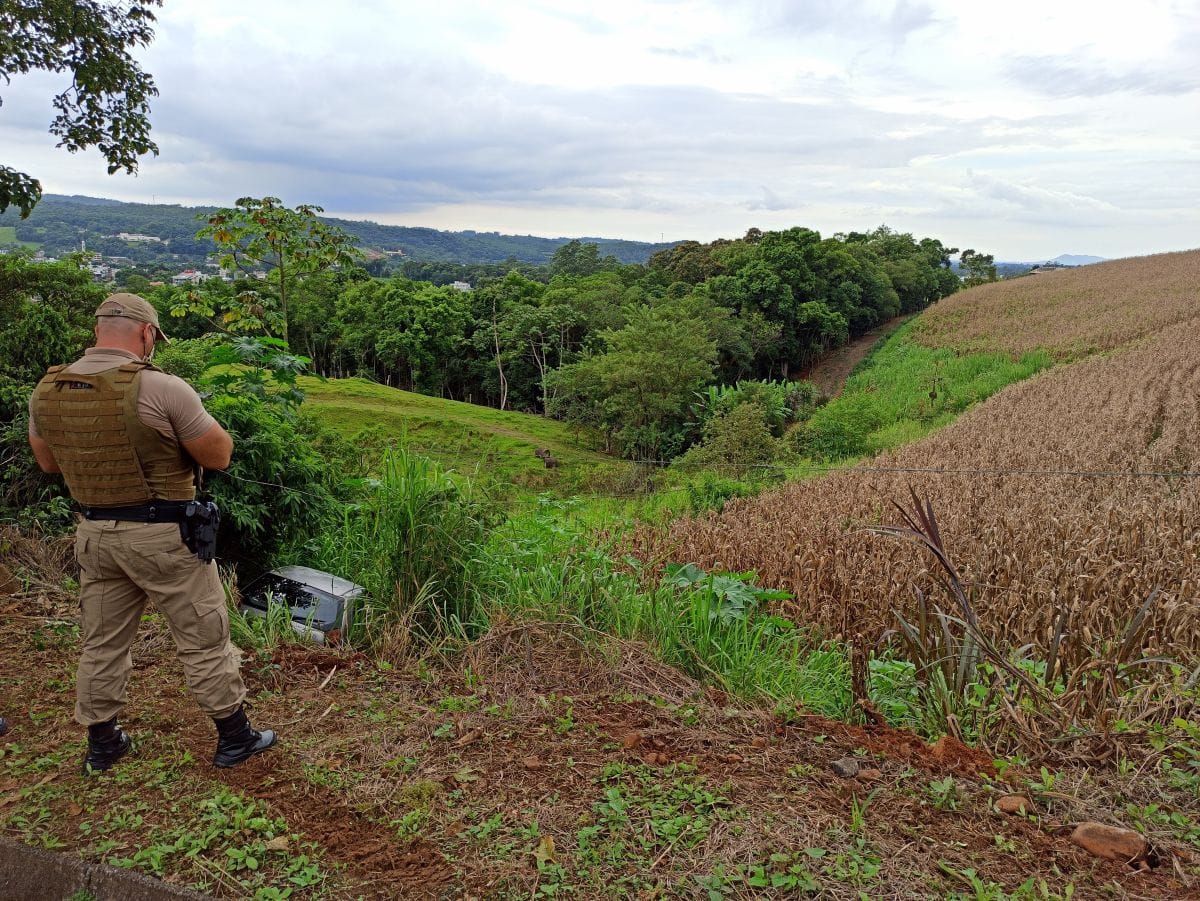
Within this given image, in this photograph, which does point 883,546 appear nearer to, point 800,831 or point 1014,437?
point 800,831

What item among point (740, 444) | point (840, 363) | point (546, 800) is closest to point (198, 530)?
point (546, 800)

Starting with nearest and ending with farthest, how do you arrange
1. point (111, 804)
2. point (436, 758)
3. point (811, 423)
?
point (111, 804) → point (436, 758) → point (811, 423)

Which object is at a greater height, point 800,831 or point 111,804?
point 800,831

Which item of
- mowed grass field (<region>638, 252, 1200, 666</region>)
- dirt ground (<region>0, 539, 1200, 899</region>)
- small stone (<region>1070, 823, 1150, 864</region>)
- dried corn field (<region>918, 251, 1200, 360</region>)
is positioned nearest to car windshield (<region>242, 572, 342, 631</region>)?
dirt ground (<region>0, 539, 1200, 899</region>)

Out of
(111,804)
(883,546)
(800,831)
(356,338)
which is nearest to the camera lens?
(800,831)

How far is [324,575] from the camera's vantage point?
16.2 feet

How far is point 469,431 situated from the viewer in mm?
29422

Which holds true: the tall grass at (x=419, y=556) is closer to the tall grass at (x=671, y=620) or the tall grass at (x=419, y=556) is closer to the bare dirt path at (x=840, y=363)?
the tall grass at (x=671, y=620)

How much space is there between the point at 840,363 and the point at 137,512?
47.8 m

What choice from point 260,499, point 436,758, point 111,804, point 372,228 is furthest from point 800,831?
point 372,228

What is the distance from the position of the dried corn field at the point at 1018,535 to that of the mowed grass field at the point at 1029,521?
2 cm

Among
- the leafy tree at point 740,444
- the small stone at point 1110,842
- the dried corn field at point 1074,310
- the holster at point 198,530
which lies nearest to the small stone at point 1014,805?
the small stone at point 1110,842

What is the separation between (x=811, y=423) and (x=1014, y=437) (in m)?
8.84

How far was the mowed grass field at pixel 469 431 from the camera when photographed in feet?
85.8
